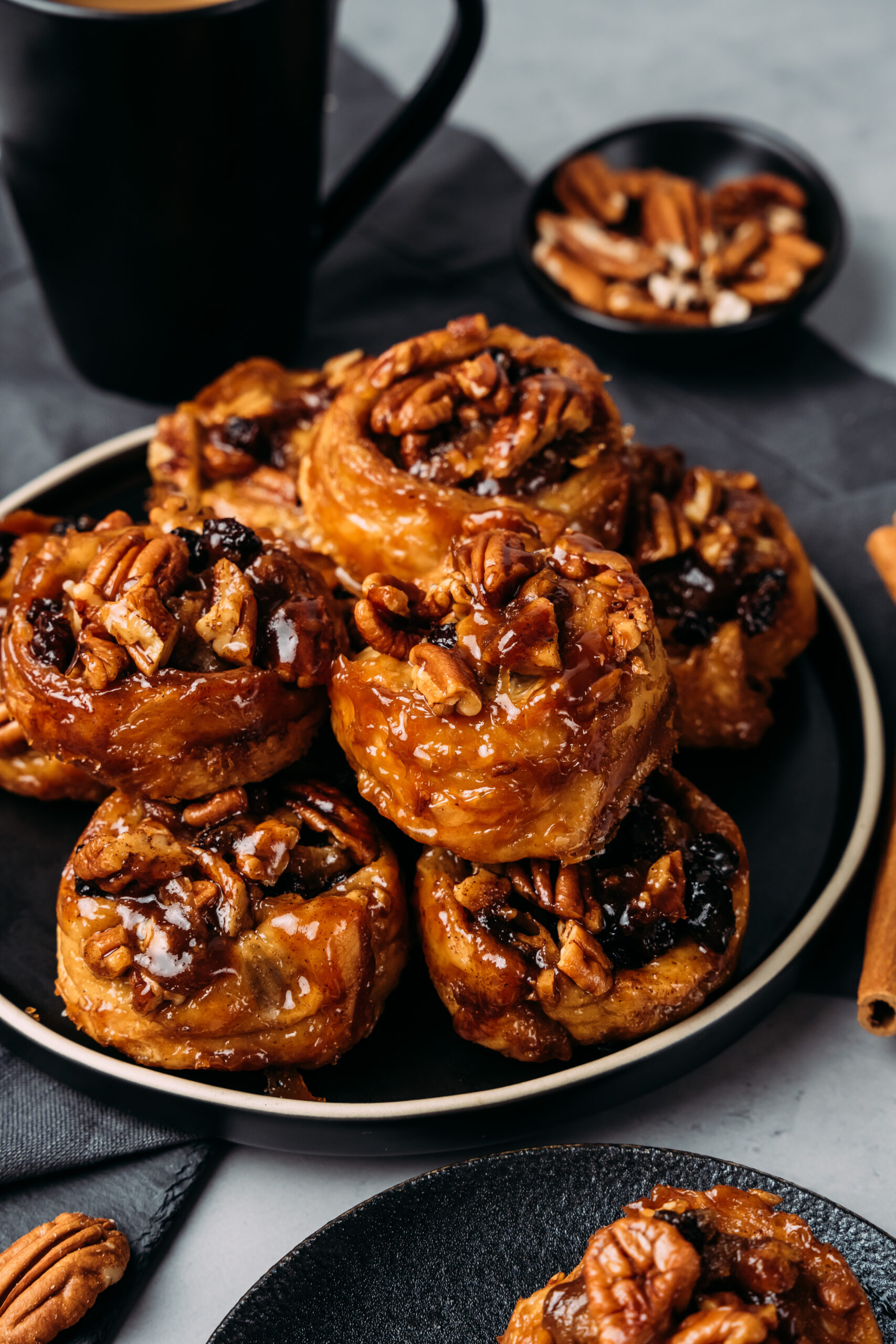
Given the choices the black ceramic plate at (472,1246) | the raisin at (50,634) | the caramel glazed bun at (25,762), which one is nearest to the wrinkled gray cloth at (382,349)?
the black ceramic plate at (472,1246)

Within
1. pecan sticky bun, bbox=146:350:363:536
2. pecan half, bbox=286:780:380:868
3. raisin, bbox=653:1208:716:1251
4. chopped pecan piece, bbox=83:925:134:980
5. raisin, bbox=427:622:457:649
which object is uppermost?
raisin, bbox=427:622:457:649

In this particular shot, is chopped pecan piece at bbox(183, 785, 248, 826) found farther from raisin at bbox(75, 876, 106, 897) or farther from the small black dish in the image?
the small black dish

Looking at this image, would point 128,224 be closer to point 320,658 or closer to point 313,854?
point 320,658

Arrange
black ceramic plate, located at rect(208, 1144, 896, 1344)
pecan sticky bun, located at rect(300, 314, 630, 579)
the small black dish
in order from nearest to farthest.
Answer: black ceramic plate, located at rect(208, 1144, 896, 1344)
pecan sticky bun, located at rect(300, 314, 630, 579)
the small black dish

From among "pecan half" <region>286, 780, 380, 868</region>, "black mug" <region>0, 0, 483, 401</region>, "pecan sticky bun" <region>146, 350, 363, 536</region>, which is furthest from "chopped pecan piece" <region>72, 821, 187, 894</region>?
"black mug" <region>0, 0, 483, 401</region>

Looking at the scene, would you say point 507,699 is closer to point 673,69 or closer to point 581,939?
point 581,939

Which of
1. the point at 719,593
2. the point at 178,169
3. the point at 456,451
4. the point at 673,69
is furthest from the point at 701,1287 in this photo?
the point at 673,69

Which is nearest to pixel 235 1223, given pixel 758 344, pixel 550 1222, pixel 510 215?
pixel 550 1222

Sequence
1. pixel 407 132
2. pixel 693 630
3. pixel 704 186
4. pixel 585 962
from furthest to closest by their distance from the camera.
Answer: pixel 704 186 → pixel 407 132 → pixel 693 630 → pixel 585 962
